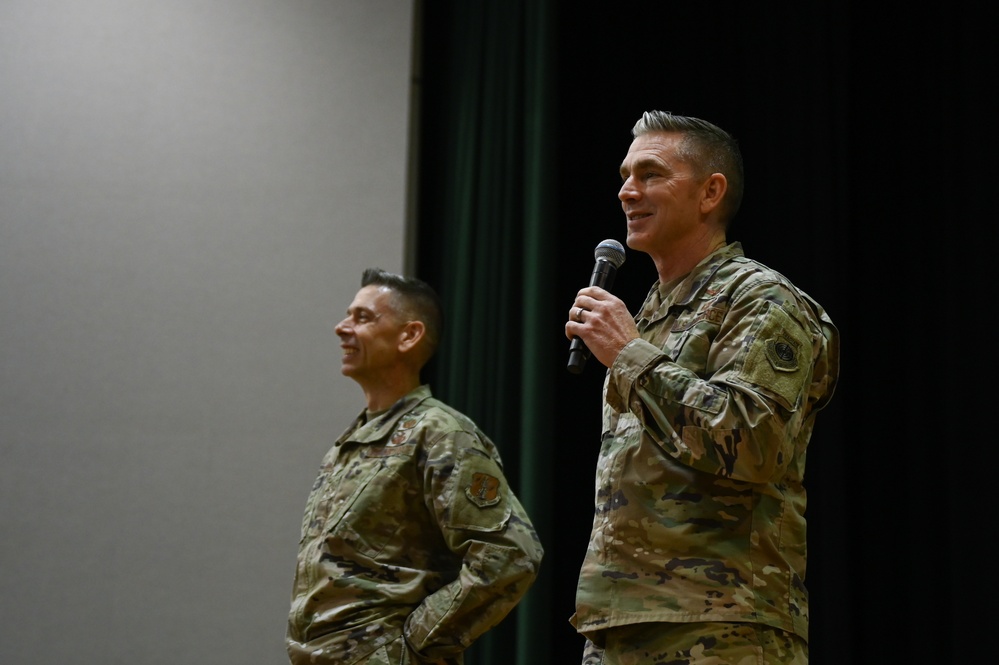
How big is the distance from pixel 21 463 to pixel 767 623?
2828 millimetres

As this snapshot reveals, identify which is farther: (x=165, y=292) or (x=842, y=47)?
(x=165, y=292)

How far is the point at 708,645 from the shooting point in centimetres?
161

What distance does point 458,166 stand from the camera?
4340 millimetres

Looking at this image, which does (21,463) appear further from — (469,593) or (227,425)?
(469,593)

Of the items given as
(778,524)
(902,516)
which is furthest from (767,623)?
→ (902,516)

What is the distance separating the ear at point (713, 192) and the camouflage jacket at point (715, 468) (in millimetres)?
192

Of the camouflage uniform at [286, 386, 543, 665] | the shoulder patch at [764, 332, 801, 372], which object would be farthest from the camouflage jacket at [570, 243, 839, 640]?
the camouflage uniform at [286, 386, 543, 665]

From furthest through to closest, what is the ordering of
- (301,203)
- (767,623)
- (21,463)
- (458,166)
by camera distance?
(458,166)
(301,203)
(21,463)
(767,623)

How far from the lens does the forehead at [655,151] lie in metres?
1.97

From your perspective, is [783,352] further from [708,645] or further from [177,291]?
[177,291]

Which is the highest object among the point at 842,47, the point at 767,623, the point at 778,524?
the point at 842,47

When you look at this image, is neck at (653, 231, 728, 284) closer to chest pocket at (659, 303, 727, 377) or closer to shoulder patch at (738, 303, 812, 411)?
chest pocket at (659, 303, 727, 377)

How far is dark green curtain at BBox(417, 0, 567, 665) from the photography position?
378 centimetres

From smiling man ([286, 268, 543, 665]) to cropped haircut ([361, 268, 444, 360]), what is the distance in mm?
248
